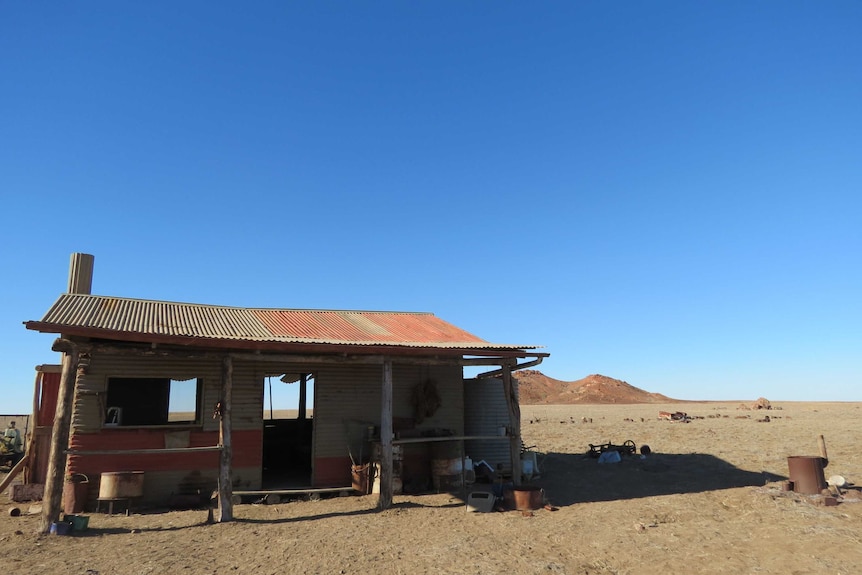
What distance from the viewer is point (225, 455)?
→ 10.5 m

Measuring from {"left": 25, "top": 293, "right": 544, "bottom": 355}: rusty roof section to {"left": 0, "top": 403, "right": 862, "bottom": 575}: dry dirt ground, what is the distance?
321cm

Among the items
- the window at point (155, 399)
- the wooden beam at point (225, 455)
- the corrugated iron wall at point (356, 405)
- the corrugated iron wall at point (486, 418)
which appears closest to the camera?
the wooden beam at point (225, 455)

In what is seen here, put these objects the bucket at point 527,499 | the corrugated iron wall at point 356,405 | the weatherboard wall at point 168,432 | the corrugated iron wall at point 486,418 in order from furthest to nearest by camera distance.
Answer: the corrugated iron wall at point 486,418, the corrugated iron wall at point 356,405, the weatherboard wall at point 168,432, the bucket at point 527,499

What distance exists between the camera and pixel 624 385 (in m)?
105

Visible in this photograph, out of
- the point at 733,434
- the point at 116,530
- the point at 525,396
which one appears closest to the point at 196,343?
the point at 116,530

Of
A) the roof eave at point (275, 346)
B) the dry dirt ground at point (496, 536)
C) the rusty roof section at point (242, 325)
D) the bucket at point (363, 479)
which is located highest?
the rusty roof section at point (242, 325)

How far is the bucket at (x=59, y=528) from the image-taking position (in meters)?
9.11

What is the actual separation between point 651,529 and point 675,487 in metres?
4.17

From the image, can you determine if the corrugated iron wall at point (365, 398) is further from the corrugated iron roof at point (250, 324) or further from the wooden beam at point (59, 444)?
the wooden beam at point (59, 444)

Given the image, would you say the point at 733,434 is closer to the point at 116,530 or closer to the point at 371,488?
the point at 371,488

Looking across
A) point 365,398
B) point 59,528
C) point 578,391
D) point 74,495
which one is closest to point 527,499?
point 365,398

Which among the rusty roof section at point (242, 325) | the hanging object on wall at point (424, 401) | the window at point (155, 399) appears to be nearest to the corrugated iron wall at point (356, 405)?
the hanging object on wall at point (424, 401)

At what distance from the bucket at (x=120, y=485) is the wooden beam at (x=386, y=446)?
4.67 metres

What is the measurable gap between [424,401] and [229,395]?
5222 mm
